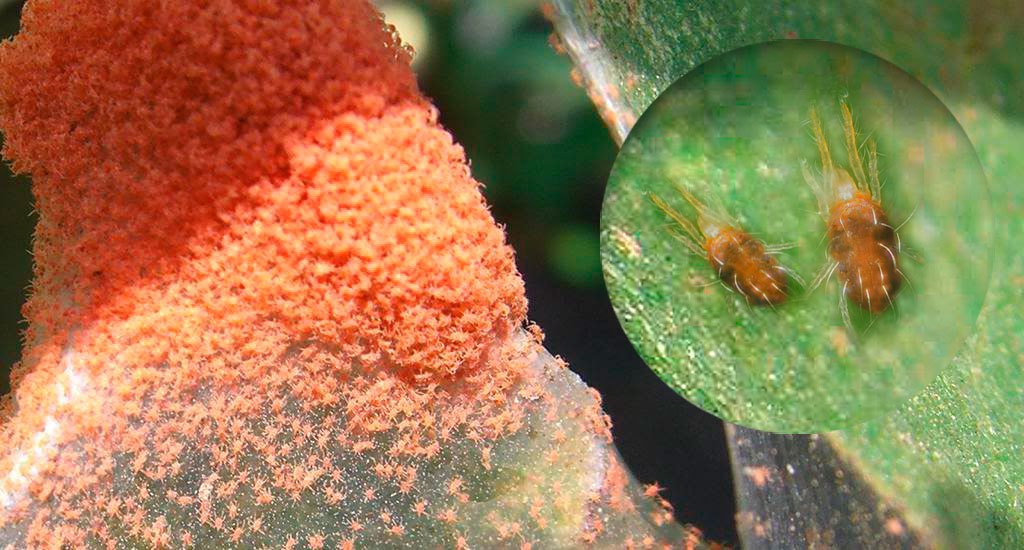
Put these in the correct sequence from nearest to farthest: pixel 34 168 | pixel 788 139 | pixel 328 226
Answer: pixel 788 139 → pixel 328 226 → pixel 34 168

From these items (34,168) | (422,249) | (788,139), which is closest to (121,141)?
(34,168)

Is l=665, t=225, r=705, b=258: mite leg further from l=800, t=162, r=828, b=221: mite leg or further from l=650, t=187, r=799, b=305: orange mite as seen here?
l=800, t=162, r=828, b=221: mite leg

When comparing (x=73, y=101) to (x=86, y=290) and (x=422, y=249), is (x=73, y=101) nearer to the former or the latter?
(x=86, y=290)

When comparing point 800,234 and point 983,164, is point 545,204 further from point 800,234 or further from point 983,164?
point 983,164

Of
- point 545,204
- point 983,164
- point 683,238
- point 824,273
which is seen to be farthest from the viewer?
point 545,204

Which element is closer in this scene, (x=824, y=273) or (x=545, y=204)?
(x=824, y=273)

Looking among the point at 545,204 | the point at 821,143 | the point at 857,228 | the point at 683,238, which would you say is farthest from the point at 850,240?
the point at 545,204
